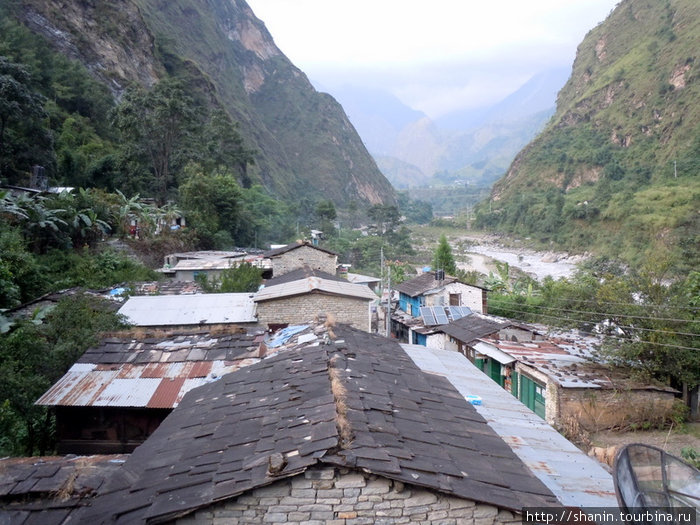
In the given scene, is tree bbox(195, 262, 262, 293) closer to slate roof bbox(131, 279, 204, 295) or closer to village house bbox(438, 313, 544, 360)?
slate roof bbox(131, 279, 204, 295)

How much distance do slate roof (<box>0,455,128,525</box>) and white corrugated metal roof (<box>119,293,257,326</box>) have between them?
7528mm

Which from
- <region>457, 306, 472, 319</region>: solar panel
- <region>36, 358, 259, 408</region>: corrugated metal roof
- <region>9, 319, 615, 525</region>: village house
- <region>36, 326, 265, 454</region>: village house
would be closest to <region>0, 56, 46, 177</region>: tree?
<region>36, 326, 265, 454</region>: village house

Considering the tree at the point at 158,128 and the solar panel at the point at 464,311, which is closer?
the solar panel at the point at 464,311

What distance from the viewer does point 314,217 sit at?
2677 inches

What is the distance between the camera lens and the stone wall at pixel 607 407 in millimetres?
13305

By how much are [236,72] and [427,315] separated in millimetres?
88213

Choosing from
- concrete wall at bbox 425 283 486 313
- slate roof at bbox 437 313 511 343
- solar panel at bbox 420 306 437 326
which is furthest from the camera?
concrete wall at bbox 425 283 486 313

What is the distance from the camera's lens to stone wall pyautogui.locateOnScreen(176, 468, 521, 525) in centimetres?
445

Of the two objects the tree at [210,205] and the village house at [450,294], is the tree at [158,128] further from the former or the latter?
the village house at [450,294]

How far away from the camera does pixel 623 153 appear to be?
6669 centimetres

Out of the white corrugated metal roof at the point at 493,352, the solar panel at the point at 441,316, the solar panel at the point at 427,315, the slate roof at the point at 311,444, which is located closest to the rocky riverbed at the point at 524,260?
the solar panel at the point at 441,316

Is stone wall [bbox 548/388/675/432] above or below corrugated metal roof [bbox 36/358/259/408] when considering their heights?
below

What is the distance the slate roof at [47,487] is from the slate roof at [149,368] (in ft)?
8.69

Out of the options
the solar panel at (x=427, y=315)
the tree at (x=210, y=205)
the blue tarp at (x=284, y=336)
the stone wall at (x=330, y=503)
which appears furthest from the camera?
the tree at (x=210, y=205)
